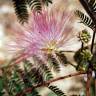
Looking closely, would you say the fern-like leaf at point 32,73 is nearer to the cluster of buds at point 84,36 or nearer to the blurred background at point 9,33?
the cluster of buds at point 84,36

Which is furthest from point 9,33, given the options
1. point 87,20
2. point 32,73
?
point 87,20

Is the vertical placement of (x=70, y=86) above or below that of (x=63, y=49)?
below

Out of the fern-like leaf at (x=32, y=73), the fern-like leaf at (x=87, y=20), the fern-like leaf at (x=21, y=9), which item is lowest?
the fern-like leaf at (x=32, y=73)

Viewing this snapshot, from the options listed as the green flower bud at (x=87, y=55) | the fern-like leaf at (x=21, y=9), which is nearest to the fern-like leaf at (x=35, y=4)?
the fern-like leaf at (x=21, y=9)

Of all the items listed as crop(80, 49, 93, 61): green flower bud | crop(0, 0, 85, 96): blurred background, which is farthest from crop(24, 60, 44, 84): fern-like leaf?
crop(0, 0, 85, 96): blurred background

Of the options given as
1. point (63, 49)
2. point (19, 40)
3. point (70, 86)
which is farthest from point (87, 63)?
point (70, 86)

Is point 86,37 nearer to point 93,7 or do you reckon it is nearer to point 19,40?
point 93,7

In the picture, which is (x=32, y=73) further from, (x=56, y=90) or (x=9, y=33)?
(x=9, y=33)

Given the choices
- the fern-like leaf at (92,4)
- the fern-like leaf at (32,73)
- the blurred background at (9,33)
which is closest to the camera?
the fern-like leaf at (92,4)
